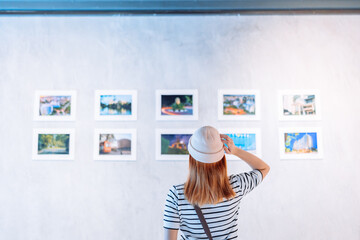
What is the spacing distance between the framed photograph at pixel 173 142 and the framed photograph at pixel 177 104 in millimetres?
139

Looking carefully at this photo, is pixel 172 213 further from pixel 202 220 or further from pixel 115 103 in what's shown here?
pixel 115 103

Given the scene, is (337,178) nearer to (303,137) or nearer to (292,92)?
(303,137)

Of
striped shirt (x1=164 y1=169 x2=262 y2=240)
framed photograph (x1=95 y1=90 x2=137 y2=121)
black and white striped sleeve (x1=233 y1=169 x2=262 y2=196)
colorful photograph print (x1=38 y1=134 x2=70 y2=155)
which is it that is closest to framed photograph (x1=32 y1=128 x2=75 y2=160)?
colorful photograph print (x1=38 y1=134 x2=70 y2=155)

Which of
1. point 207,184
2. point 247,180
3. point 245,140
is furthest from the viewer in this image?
point 245,140

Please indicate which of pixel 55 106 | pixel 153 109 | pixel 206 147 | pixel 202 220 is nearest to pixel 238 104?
pixel 153 109

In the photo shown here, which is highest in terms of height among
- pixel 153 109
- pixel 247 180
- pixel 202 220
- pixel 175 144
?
pixel 153 109

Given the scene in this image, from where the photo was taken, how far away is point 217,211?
1302 mm

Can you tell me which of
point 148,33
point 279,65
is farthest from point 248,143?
point 148,33

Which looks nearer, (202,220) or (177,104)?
(202,220)

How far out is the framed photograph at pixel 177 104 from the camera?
→ 8.43 ft

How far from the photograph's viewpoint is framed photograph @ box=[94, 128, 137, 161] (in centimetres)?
254

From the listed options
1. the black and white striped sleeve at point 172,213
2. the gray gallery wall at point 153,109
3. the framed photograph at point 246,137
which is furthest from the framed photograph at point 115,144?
the black and white striped sleeve at point 172,213

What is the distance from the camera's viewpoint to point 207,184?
→ 1.26 meters

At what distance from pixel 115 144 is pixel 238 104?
4.21 feet
